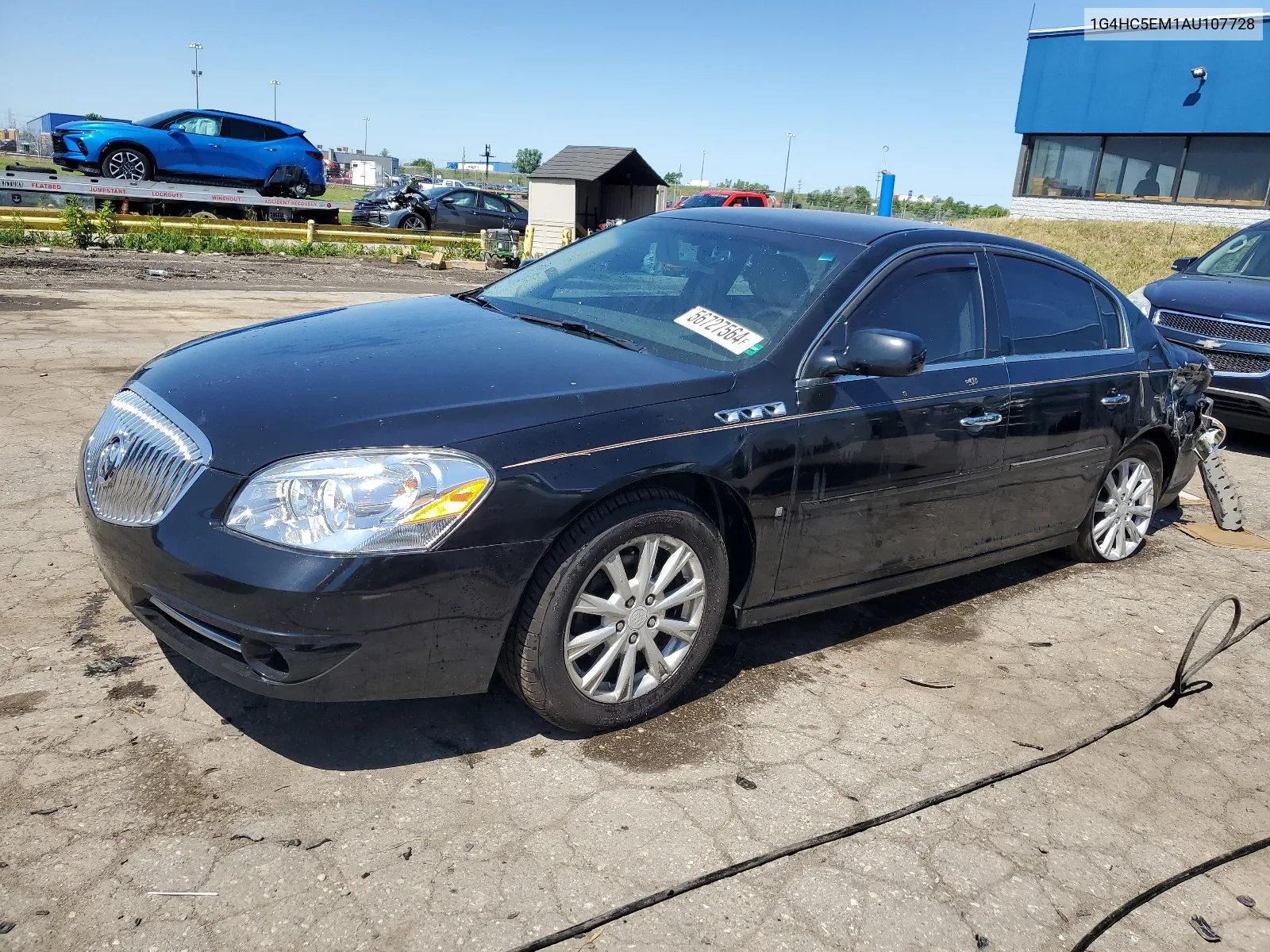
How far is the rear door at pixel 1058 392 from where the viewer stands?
4266 mm

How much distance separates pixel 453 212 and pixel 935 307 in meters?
22.7

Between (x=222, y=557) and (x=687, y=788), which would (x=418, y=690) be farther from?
(x=687, y=788)

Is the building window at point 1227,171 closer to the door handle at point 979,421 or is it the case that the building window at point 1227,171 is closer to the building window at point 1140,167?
the building window at point 1140,167

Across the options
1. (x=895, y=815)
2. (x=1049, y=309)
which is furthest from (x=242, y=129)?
(x=895, y=815)

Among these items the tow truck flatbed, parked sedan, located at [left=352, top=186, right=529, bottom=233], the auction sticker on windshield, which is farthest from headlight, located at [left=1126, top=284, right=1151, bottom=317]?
parked sedan, located at [left=352, top=186, right=529, bottom=233]

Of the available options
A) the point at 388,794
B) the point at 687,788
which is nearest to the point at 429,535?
the point at 388,794

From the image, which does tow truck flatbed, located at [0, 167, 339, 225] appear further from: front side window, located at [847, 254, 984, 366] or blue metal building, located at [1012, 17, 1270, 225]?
blue metal building, located at [1012, 17, 1270, 225]

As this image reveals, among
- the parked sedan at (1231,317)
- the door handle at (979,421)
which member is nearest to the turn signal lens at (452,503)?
the door handle at (979,421)

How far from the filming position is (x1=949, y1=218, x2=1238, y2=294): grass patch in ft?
75.5

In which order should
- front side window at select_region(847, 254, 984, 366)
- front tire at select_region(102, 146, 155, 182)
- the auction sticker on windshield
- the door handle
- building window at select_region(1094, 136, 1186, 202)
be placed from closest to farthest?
the auction sticker on windshield < front side window at select_region(847, 254, 984, 366) < the door handle < front tire at select_region(102, 146, 155, 182) < building window at select_region(1094, 136, 1186, 202)

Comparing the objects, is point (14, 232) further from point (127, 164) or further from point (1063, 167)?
point (1063, 167)

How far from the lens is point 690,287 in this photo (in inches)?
152

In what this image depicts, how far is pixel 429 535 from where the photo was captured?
265 cm

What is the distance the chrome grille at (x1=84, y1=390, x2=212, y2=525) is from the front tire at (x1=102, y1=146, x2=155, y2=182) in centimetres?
1820
